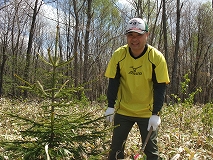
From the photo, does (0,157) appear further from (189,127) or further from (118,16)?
(118,16)

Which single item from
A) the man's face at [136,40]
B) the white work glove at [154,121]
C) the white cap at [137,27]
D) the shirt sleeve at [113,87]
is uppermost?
the white cap at [137,27]

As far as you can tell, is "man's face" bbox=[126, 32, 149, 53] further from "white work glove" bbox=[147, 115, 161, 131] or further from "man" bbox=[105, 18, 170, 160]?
"white work glove" bbox=[147, 115, 161, 131]

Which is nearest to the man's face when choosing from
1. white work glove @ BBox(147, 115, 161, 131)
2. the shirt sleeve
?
the shirt sleeve

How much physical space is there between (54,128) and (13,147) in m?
0.36

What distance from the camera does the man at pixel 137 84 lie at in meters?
3.07

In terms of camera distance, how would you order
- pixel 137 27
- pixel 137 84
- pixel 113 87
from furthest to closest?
1. pixel 113 87
2. pixel 137 84
3. pixel 137 27

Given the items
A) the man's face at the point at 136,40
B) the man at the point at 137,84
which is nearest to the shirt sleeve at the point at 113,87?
the man at the point at 137,84

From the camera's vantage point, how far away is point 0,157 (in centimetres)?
231

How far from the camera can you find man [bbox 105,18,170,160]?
3074 millimetres

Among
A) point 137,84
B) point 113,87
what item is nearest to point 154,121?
point 137,84

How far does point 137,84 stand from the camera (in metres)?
3.22

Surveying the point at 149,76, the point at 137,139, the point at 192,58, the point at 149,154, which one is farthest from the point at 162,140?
the point at 192,58

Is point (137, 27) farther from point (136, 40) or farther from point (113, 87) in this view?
point (113, 87)

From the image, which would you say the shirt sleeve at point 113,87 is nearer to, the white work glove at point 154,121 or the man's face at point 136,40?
the man's face at point 136,40
